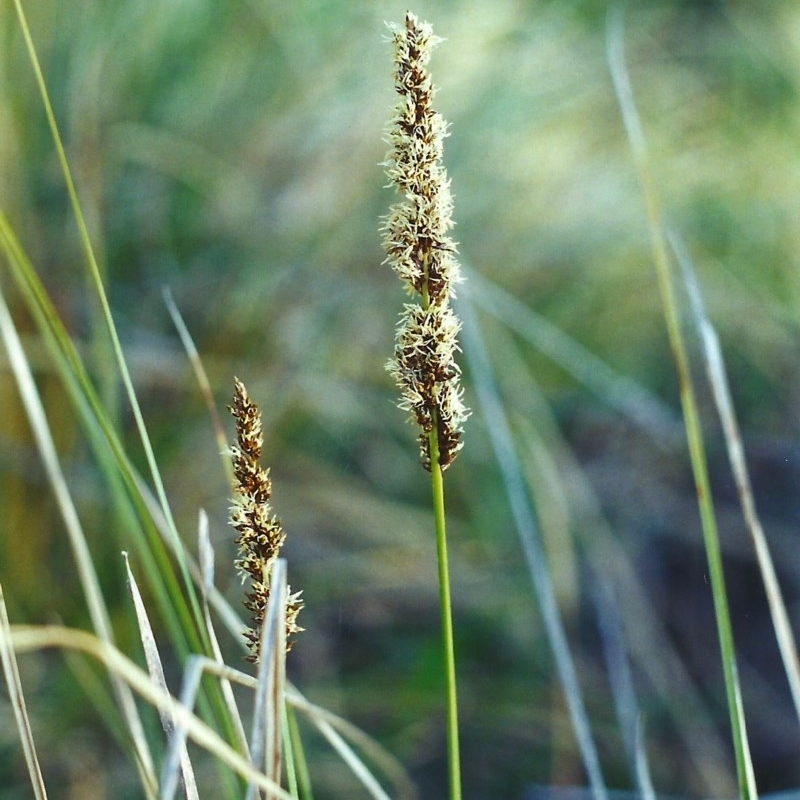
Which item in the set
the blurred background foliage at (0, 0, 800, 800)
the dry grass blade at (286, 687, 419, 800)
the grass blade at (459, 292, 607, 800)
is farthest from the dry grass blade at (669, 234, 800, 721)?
the blurred background foliage at (0, 0, 800, 800)

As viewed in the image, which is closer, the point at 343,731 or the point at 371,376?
the point at 343,731

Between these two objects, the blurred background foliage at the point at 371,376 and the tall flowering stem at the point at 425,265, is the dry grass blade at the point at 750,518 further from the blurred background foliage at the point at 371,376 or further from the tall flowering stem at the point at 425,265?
the blurred background foliage at the point at 371,376

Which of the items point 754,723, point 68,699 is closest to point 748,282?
point 754,723

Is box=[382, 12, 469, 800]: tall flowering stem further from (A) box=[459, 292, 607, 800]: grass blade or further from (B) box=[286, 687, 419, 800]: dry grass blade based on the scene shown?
(A) box=[459, 292, 607, 800]: grass blade

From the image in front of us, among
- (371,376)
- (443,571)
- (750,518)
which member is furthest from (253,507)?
(371,376)

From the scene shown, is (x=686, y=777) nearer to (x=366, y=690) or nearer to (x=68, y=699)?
(x=366, y=690)

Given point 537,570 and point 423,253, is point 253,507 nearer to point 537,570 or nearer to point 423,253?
point 423,253

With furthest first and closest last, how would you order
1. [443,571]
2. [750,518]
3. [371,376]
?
[371,376] → [750,518] → [443,571]

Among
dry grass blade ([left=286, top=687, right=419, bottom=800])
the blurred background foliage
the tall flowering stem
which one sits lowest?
dry grass blade ([left=286, top=687, right=419, bottom=800])
